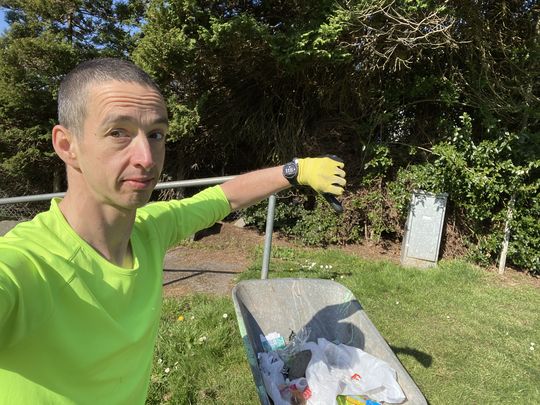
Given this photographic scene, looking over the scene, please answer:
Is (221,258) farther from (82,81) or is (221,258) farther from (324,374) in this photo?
(82,81)

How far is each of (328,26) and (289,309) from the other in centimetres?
403

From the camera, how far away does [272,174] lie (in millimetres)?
2012

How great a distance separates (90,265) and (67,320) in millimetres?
154

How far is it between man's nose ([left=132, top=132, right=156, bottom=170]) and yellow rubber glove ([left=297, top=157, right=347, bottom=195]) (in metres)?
1.08

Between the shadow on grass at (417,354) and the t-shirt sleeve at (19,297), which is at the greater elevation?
the t-shirt sleeve at (19,297)

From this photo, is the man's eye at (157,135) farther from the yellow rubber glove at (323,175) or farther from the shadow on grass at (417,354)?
the shadow on grass at (417,354)

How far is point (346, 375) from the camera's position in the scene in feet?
8.03

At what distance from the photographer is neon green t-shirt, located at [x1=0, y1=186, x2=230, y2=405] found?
0.88 metres

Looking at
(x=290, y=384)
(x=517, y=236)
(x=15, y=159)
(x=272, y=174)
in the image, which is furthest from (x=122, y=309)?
(x=15, y=159)

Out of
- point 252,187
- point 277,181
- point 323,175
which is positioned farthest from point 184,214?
point 323,175

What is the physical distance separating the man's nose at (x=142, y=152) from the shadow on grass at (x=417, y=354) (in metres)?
3.30

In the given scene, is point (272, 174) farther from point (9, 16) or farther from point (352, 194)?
point (9, 16)

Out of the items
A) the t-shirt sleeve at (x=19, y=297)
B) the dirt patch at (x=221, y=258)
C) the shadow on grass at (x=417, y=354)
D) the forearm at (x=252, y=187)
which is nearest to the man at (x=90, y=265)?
Result: the t-shirt sleeve at (x=19, y=297)

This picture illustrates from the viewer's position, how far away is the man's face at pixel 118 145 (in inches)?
40.8
